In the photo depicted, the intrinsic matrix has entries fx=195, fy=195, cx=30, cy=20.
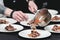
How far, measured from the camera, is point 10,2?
221 cm

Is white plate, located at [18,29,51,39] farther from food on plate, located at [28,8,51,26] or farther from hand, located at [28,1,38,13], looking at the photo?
hand, located at [28,1,38,13]

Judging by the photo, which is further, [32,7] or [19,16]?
[32,7]

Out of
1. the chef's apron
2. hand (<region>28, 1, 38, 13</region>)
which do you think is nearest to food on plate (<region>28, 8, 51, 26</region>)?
hand (<region>28, 1, 38, 13</region>)

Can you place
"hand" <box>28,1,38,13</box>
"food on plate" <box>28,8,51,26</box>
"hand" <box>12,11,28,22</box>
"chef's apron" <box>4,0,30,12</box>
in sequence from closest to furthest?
"food on plate" <box>28,8,51,26</box> < "hand" <box>12,11,28,22</box> < "hand" <box>28,1,38,13</box> < "chef's apron" <box>4,0,30,12</box>

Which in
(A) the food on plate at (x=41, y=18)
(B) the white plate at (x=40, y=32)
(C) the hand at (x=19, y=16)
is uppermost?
(A) the food on plate at (x=41, y=18)

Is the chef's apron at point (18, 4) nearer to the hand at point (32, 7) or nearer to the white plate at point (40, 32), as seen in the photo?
the hand at point (32, 7)

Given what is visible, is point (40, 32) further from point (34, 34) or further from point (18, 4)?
point (18, 4)

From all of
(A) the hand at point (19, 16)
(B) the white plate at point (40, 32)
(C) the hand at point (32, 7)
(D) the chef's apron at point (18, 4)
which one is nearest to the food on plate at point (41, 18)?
(B) the white plate at point (40, 32)

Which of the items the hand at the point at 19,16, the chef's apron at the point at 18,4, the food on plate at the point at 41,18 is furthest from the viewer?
the chef's apron at the point at 18,4

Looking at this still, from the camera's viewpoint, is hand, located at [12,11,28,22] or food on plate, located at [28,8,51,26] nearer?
food on plate, located at [28,8,51,26]

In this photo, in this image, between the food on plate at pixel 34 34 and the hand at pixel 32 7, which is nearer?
the food on plate at pixel 34 34

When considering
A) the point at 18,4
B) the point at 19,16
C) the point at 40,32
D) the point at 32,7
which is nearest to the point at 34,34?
the point at 40,32

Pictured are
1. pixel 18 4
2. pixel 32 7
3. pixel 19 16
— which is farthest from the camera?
pixel 18 4

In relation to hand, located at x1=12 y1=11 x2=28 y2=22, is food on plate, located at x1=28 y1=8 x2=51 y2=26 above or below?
above
